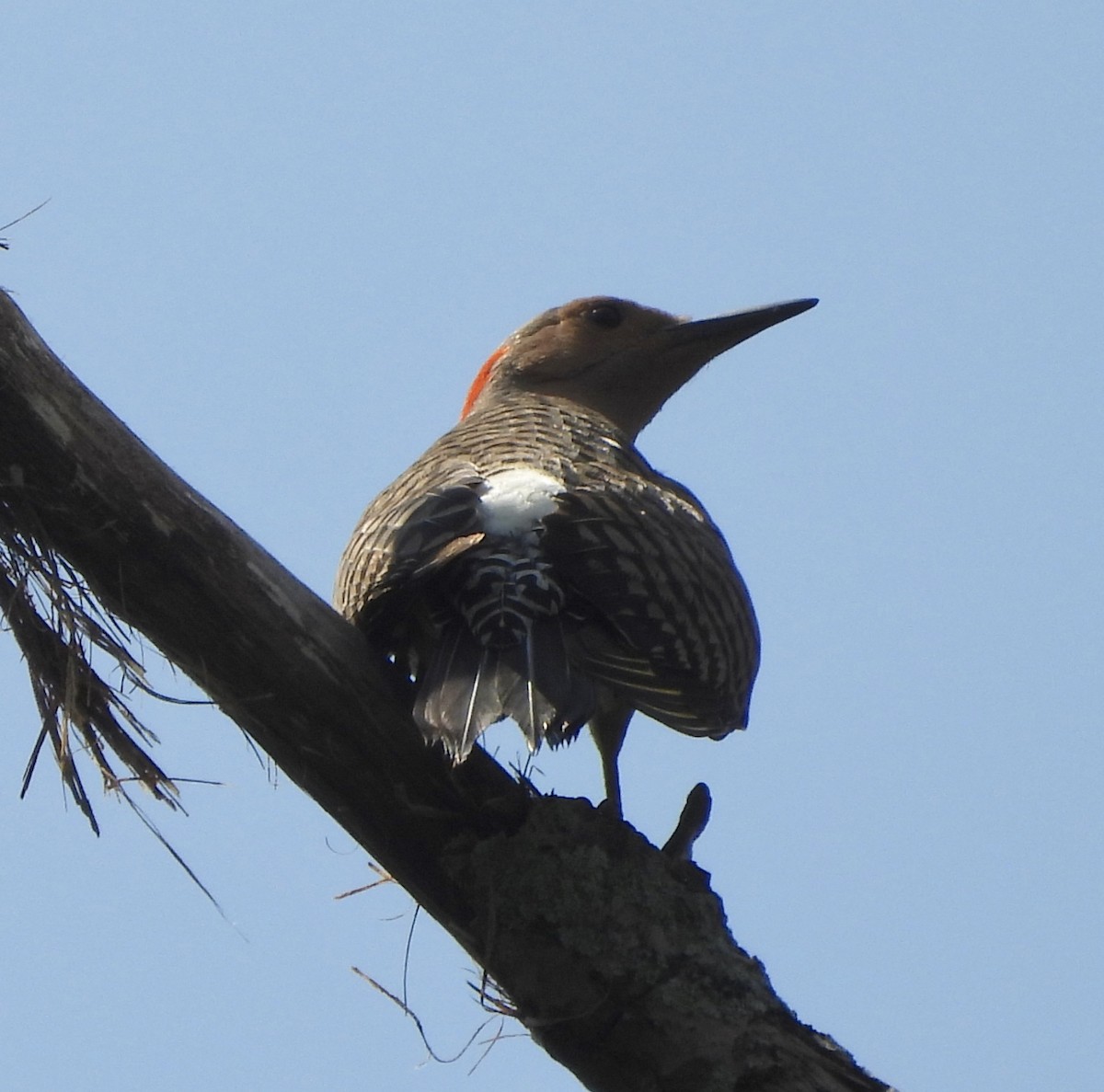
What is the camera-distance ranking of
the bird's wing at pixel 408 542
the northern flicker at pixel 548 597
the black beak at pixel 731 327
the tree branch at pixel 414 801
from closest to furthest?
the tree branch at pixel 414 801, the northern flicker at pixel 548 597, the bird's wing at pixel 408 542, the black beak at pixel 731 327

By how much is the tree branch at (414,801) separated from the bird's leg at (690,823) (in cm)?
15

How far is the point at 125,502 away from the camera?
11.3 feet

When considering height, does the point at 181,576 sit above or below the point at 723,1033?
above

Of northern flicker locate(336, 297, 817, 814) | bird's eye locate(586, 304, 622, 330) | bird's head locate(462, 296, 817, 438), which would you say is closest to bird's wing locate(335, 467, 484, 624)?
northern flicker locate(336, 297, 817, 814)

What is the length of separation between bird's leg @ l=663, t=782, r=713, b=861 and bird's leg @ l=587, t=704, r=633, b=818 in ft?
2.67

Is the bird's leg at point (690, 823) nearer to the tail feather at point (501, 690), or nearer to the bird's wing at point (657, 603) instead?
the bird's wing at point (657, 603)

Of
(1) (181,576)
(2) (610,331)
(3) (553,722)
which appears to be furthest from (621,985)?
(2) (610,331)

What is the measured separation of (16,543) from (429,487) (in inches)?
46.0

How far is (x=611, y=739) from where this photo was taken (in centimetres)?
502

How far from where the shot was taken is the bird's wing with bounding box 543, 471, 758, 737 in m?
3.96

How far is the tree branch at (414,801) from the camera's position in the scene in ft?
11.3

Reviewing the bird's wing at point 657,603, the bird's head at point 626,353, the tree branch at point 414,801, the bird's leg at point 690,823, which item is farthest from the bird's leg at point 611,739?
the bird's head at point 626,353

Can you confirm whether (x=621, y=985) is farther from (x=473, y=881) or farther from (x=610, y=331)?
(x=610, y=331)

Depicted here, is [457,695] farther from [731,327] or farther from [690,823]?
[731,327]
